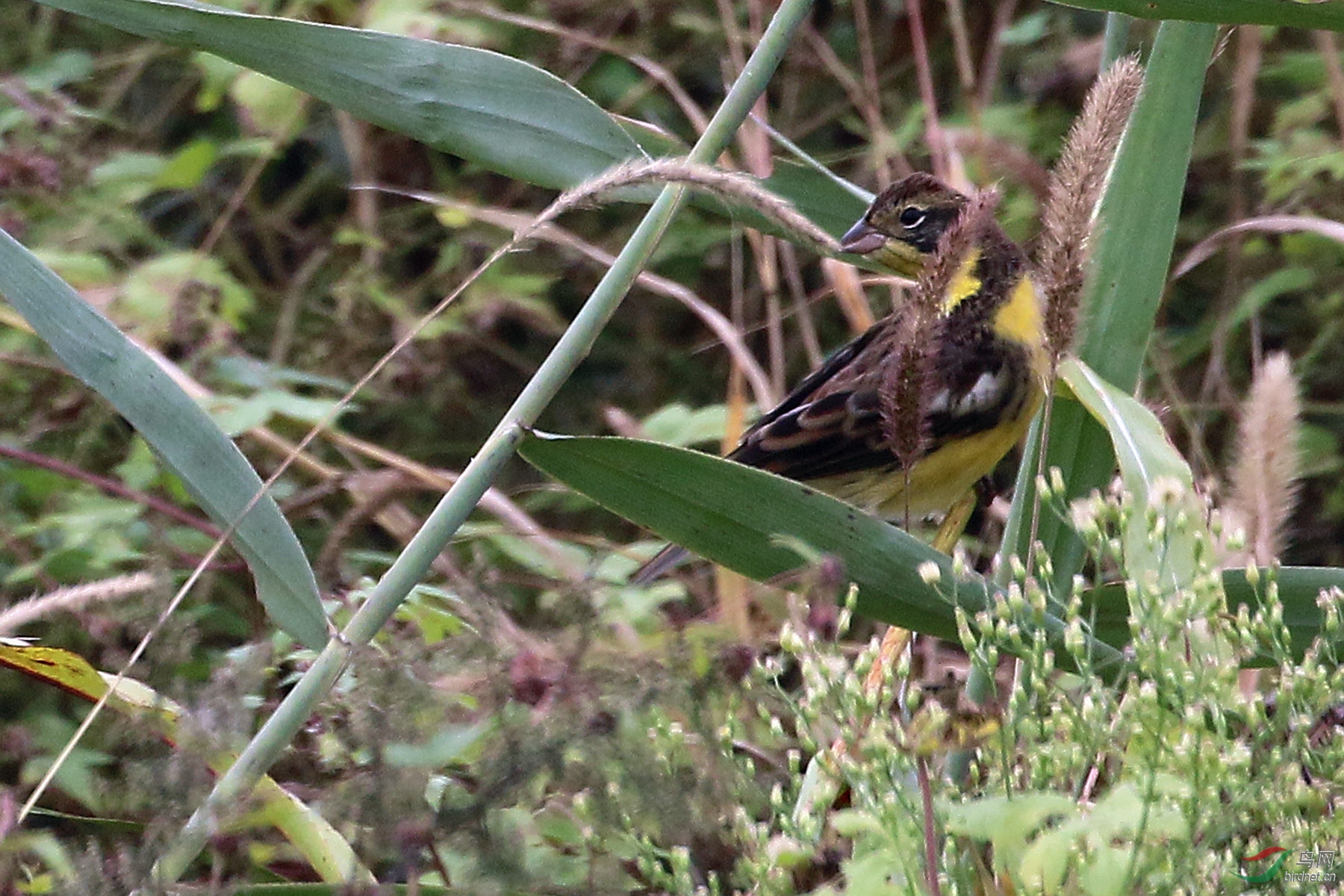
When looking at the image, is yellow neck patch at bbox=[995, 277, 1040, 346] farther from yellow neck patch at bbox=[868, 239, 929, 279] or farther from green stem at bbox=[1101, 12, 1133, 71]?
green stem at bbox=[1101, 12, 1133, 71]

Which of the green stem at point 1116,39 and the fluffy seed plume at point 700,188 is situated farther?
the green stem at point 1116,39

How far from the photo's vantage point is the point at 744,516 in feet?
4.35

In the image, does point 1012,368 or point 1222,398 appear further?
point 1222,398

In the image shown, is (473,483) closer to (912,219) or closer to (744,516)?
(744,516)

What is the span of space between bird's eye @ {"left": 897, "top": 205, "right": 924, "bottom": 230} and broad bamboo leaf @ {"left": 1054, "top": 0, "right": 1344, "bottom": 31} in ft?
2.72

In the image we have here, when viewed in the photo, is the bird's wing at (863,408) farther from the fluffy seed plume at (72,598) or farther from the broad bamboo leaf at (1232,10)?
the fluffy seed plume at (72,598)

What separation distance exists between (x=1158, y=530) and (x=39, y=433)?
2077 millimetres

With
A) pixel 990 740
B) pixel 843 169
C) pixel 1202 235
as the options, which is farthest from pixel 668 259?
pixel 990 740

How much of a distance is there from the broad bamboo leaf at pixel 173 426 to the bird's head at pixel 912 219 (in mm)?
1019

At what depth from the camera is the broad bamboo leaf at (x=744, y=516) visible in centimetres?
131

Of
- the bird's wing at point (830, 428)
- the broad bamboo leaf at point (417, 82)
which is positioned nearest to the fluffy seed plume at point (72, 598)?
the broad bamboo leaf at point (417, 82)

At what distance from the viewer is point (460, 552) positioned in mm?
2670

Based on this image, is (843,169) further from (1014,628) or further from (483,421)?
(1014,628)

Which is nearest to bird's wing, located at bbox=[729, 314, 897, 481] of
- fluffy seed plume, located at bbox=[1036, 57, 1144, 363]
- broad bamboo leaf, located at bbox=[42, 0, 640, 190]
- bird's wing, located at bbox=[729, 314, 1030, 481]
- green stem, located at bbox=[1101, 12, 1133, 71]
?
bird's wing, located at bbox=[729, 314, 1030, 481]
